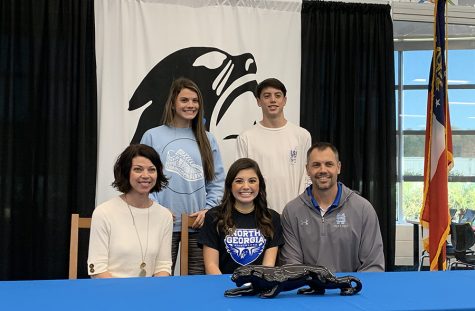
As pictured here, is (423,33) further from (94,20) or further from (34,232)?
(34,232)

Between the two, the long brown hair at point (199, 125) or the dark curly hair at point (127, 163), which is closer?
the dark curly hair at point (127, 163)

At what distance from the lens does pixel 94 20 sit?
3.84 metres

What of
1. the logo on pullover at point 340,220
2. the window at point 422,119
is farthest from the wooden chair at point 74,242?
the window at point 422,119

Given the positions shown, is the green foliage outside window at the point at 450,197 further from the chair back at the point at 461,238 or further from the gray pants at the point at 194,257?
the gray pants at the point at 194,257

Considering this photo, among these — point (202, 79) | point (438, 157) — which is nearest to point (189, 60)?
point (202, 79)

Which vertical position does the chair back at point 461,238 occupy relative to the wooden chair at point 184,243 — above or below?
below

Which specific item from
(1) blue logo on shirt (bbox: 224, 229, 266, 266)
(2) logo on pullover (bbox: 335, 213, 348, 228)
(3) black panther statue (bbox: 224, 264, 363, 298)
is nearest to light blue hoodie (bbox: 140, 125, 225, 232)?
(1) blue logo on shirt (bbox: 224, 229, 266, 266)

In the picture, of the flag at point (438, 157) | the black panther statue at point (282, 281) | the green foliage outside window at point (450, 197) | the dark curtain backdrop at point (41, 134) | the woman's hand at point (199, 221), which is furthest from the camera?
the green foliage outside window at point (450, 197)

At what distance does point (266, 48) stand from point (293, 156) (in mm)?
1320

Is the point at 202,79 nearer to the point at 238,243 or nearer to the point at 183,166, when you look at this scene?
the point at 183,166

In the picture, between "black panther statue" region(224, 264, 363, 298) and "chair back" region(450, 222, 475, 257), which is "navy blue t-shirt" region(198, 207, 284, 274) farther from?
"chair back" region(450, 222, 475, 257)

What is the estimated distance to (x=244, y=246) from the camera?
230cm

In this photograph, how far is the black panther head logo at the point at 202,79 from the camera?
3.87 meters

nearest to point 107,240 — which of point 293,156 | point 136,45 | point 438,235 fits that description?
point 293,156
